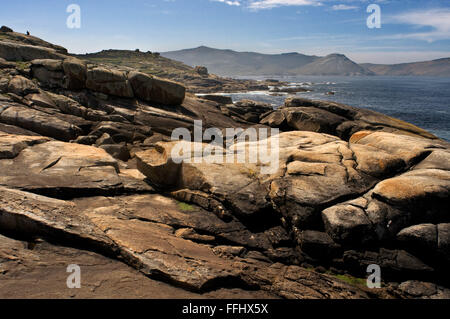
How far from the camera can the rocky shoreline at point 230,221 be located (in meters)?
7.18

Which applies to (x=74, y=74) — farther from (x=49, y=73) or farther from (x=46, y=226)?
(x=46, y=226)

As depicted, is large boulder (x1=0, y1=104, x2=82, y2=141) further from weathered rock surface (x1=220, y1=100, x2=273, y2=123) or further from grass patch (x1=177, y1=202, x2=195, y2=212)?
weathered rock surface (x1=220, y1=100, x2=273, y2=123)

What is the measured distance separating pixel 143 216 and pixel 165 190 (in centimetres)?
237

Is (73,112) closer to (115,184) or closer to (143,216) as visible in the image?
(115,184)

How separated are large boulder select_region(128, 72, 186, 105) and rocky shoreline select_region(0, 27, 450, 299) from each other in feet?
32.3

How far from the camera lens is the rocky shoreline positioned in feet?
23.6

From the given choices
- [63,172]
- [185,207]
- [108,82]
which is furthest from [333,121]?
[63,172]

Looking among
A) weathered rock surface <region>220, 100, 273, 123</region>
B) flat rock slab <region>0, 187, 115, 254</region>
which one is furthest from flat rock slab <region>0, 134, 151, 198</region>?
A: weathered rock surface <region>220, 100, 273, 123</region>

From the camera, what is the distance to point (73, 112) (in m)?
20.2

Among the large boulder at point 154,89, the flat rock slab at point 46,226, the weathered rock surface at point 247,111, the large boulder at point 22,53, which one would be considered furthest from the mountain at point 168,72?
the flat rock slab at point 46,226

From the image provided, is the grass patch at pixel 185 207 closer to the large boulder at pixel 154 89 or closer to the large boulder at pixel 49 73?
the large boulder at pixel 154 89

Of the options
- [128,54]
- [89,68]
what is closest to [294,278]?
[89,68]

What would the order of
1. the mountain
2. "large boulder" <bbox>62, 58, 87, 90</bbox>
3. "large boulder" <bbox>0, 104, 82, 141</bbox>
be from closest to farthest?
"large boulder" <bbox>0, 104, 82, 141</bbox> < "large boulder" <bbox>62, 58, 87, 90</bbox> < the mountain

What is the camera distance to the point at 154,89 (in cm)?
2245
